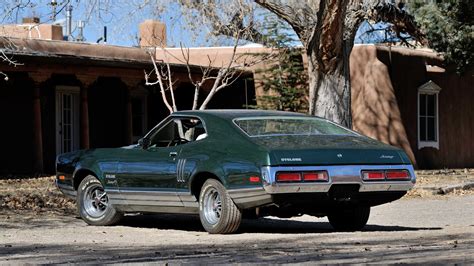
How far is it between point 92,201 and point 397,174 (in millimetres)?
4078

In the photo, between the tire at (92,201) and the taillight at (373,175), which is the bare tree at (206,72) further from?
the taillight at (373,175)

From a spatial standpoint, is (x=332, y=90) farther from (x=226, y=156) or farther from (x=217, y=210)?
(x=226, y=156)

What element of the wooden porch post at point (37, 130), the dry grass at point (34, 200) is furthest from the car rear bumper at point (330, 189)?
the wooden porch post at point (37, 130)

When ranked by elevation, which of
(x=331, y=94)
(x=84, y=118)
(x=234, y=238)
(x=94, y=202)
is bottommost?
(x=234, y=238)

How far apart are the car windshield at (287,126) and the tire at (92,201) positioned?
2.35m

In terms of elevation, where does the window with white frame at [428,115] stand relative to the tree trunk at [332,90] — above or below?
below

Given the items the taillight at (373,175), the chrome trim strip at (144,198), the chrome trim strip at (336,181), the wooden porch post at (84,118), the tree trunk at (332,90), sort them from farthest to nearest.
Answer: the wooden porch post at (84,118) → the tree trunk at (332,90) → the chrome trim strip at (144,198) → the taillight at (373,175) → the chrome trim strip at (336,181)

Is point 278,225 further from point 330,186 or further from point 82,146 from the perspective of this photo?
point 82,146

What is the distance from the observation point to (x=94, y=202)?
1350 cm

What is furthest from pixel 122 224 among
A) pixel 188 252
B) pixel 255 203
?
pixel 188 252

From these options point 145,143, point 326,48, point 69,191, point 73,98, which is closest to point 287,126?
point 145,143

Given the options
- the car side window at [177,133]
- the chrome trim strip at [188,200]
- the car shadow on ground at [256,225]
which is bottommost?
the car shadow on ground at [256,225]

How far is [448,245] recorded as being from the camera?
32.8 ft

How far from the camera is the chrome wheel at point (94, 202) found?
1342 cm
